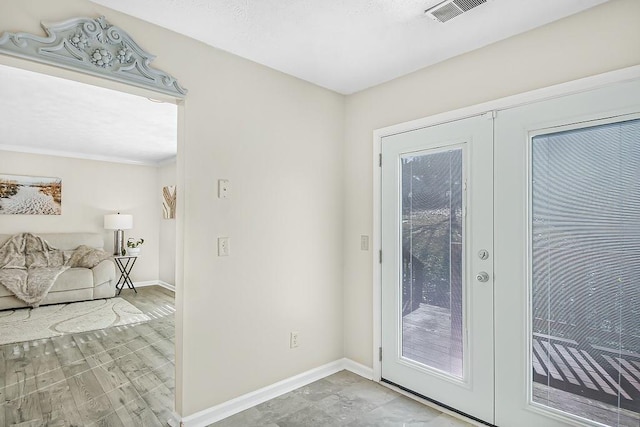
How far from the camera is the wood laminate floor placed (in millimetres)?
2377

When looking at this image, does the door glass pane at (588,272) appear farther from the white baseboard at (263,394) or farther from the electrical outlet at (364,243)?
the white baseboard at (263,394)

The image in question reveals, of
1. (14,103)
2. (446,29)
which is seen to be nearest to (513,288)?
(446,29)

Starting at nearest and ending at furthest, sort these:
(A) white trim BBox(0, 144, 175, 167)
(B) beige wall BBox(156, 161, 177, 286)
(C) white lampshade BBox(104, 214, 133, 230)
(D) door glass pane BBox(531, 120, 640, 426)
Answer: (D) door glass pane BBox(531, 120, 640, 426) < (A) white trim BBox(0, 144, 175, 167) < (C) white lampshade BBox(104, 214, 133, 230) < (B) beige wall BBox(156, 161, 177, 286)

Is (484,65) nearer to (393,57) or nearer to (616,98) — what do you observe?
(393,57)

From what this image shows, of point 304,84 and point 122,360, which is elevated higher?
point 304,84

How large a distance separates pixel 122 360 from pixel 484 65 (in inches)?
154

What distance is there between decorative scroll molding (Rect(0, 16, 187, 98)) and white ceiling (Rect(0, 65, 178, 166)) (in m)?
1.67

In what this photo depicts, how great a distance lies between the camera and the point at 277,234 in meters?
2.73

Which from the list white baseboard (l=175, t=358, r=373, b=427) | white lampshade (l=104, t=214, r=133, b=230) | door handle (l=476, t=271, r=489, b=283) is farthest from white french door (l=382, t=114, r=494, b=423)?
white lampshade (l=104, t=214, r=133, b=230)

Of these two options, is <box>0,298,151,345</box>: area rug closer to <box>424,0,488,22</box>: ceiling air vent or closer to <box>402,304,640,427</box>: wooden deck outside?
<box>402,304,640,427</box>: wooden deck outside

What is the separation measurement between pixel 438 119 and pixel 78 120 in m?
4.20

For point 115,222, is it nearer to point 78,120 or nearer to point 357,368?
point 78,120

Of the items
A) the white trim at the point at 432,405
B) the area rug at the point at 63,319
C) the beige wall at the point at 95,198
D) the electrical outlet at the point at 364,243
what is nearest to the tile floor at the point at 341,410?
the white trim at the point at 432,405

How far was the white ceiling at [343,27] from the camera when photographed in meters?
1.88
